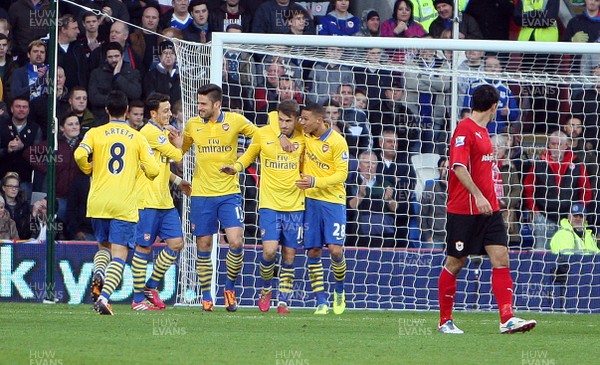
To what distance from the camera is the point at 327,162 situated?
1312 centimetres

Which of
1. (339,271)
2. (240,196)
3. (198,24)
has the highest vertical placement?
(198,24)

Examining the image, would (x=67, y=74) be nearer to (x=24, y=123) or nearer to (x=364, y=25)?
(x=24, y=123)

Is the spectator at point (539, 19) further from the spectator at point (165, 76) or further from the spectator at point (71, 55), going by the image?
the spectator at point (71, 55)

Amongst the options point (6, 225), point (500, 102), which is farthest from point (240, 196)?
point (500, 102)

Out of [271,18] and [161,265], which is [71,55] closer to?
[271,18]

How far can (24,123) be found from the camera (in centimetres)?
1565

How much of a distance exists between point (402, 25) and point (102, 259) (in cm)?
700

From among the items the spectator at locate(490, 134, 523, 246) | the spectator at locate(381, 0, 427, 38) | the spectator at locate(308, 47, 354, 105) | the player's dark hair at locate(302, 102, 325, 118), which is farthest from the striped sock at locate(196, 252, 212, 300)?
the spectator at locate(381, 0, 427, 38)

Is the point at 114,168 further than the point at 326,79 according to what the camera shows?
No

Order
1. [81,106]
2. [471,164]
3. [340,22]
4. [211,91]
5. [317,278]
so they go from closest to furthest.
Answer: [471,164] → [211,91] → [317,278] → [81,106] → [340,22]

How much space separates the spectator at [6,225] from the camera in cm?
1501

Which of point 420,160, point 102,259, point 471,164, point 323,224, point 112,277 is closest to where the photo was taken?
point 471,164

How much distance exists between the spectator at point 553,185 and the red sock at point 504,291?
604cm

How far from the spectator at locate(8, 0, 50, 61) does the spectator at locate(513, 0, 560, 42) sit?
6906 mm
